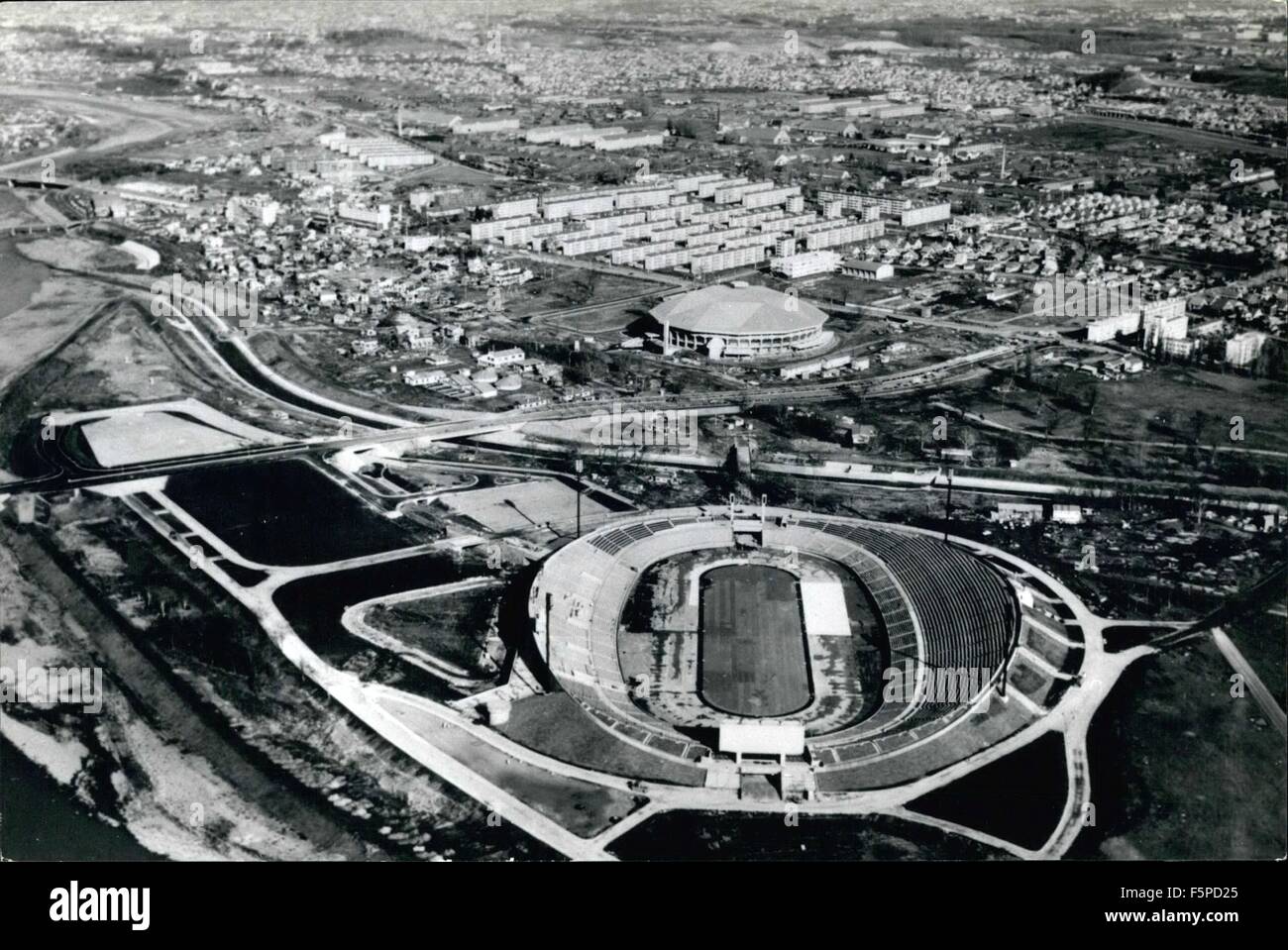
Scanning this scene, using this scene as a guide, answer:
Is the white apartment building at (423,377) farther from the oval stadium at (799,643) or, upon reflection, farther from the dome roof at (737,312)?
the oval stadium at (799,643)

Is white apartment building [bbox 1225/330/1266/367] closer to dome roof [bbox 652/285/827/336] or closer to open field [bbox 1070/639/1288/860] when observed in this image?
dome roof [bbox 652/285/827/336]

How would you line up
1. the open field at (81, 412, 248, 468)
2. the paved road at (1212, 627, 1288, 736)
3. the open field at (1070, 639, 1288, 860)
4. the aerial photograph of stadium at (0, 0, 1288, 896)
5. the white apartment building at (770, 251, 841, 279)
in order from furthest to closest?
the white apartment building at (770, 251, 841, 279)
the open field at (81, 412, 248, 468)
the paved road at (1212, 627, 1288, 736)
the aerial photograph of stadium at (0, 0, 1288, 896)
the open field at (1070, 639, 1288, 860)

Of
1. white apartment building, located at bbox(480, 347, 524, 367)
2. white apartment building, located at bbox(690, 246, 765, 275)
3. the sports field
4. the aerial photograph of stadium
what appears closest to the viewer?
the aerial photograph of stadium

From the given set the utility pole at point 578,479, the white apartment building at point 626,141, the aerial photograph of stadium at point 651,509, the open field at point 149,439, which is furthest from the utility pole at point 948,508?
the white apartment building at point 626,141

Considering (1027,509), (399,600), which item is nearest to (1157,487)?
(1027,509)

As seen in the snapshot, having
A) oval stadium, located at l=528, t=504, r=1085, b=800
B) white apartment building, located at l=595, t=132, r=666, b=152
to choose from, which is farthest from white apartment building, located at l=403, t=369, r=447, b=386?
white apartment building, located at l=595, t=132, r=666, b=152

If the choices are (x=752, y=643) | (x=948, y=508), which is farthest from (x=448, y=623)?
(x=948, y=508)

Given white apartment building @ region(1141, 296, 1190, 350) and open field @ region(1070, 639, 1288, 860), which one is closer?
open field @ region(1070, 639, 1288, 860)
